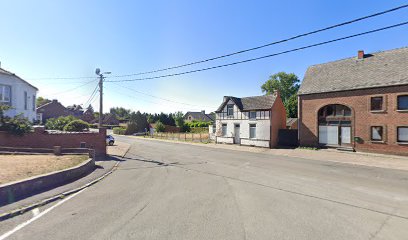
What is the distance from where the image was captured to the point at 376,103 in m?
20.2

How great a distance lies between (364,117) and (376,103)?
146 cm

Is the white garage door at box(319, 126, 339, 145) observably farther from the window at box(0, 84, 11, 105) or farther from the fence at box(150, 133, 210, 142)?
the window at box(0, 84, 11, 105)

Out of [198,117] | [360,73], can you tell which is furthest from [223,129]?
[198,117]

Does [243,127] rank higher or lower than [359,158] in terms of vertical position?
higher

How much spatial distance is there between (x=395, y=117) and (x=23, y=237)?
2390cm

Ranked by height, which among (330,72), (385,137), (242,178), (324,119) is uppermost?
(330,72)

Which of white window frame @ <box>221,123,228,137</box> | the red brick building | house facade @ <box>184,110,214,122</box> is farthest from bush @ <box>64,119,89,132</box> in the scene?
house facade @ <box>184,110,214,122</box>

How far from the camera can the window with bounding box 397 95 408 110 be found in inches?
733

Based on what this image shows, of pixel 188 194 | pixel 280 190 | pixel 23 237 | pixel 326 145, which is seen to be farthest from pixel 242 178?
pixel 326 145

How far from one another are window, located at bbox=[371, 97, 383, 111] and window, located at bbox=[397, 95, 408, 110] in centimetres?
119

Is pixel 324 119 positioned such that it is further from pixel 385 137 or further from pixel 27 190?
pixel 27 190

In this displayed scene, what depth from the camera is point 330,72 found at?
24969 millimetres

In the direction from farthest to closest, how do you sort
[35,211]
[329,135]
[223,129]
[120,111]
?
1. [120,111]
2. [223,129]
3. [329,135]
4. [35,211]

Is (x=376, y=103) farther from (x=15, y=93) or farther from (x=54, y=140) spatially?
(x=15, y=93)
